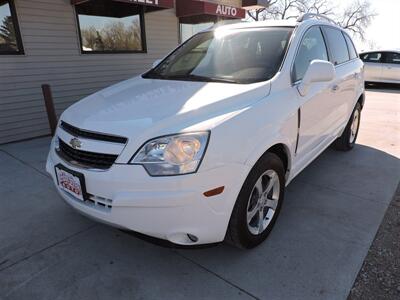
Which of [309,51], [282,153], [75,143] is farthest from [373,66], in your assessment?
[75,143]

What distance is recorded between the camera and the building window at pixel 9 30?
5.27m

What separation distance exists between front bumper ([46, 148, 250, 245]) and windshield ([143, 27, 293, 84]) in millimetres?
1015

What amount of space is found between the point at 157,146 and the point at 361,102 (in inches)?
161

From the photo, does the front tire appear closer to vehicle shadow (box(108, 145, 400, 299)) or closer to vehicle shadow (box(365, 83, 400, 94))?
vehicle shadow (box(108, 145, 400, 299))

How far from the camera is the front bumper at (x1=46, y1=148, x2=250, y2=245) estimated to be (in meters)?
1.83

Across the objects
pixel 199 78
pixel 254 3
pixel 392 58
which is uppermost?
pixel 254 3

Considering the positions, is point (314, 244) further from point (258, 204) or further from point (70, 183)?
point (70, 183)

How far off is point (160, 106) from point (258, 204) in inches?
41.6

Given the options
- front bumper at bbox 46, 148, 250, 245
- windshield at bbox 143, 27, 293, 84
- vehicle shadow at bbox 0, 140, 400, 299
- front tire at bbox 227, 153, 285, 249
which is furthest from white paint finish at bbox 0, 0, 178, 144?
front tire at bbox 227, 153, 285, 249

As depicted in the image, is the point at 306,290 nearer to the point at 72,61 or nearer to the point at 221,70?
the point at 221,70

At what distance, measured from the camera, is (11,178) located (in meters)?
3.90

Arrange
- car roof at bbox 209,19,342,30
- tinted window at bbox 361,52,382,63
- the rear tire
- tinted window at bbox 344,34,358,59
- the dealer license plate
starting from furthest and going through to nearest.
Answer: tinted window at bbox 361,52,382,63, the rear tire, tinted window at bbox 344,34,358,59, car roof at bbox 209,19,342,30, the dealer license plate

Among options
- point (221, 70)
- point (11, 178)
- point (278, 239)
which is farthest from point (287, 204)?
point (11, 178)

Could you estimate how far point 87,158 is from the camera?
2117 mm
